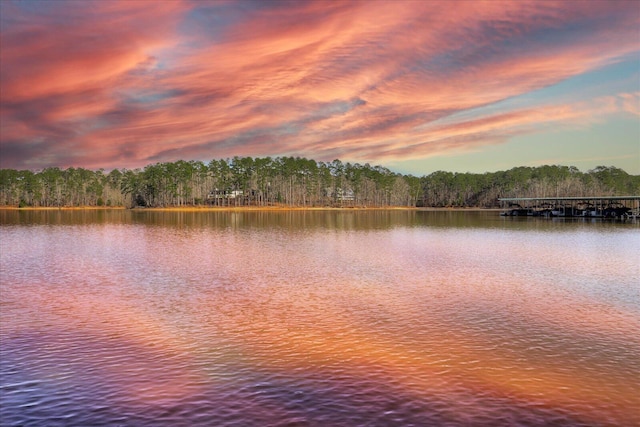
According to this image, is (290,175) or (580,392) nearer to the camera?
(580,392)

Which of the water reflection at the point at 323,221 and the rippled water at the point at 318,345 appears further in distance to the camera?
the water reflection at the point at 323,221

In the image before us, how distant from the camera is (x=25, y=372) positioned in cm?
1251

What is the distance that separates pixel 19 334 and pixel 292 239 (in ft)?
122

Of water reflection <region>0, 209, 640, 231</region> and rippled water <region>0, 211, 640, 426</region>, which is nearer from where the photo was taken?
rippled water <region>0, 211, 640, 426</region>

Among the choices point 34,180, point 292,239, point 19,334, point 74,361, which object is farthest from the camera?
point 34,180

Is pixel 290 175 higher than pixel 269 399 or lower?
higher

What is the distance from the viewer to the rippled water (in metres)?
10.6

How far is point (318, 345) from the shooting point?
15266mm

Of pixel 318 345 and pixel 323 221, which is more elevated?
pixel 323 221

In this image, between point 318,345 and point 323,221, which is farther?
point 323,221

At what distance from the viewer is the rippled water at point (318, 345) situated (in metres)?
10.6

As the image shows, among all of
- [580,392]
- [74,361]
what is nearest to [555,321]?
[580,392]

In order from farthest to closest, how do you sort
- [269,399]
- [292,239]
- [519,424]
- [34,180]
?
[34,180], [292,239], [269,399], [519,424]

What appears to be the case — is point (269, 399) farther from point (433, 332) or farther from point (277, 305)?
point (277, 305)
